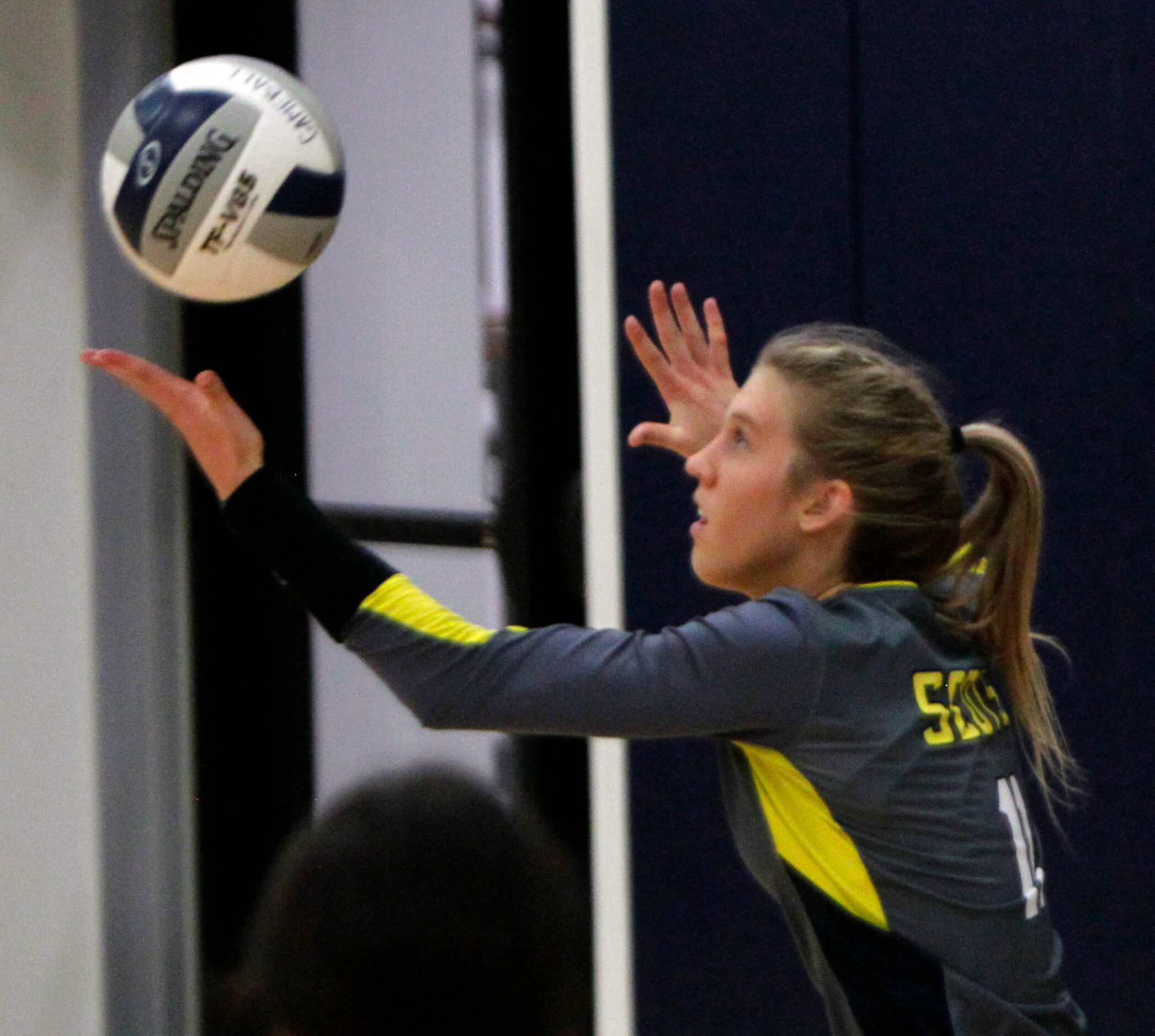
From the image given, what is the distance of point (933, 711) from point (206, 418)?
2.94 ft

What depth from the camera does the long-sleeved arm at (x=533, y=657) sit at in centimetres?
167

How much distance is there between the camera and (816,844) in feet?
6.00

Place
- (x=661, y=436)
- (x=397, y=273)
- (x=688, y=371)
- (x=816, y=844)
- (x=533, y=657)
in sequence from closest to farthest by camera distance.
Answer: (x=533, y=657) < (x=816, y=844) < (x=661, y=436) < (x=688, y=371) < (x=397, y=273)

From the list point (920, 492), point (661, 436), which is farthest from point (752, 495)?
point (661, 436)

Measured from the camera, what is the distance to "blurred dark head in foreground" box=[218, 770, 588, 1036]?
3.35 feet

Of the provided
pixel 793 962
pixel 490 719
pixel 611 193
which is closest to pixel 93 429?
pixel 611 193

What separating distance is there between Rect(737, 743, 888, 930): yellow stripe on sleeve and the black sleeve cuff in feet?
1.60

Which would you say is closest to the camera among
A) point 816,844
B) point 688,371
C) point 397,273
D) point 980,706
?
point 816,844

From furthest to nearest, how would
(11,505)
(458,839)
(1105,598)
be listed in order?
(11,505) < (1105,598) < (458,839)

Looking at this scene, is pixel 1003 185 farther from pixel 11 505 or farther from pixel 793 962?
pixel 11 505

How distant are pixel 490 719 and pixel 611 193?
1.63 metres

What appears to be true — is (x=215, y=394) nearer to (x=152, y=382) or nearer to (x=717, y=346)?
(x=152, y=382)

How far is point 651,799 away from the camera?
2.99 meters

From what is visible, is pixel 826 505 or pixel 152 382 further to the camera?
pixel 826 505
